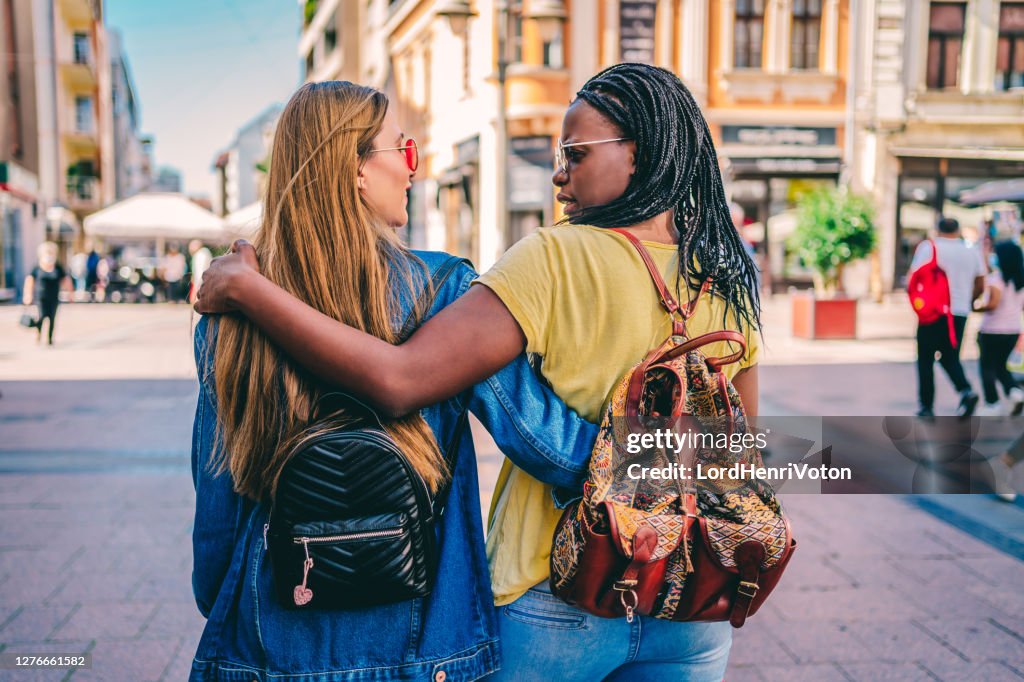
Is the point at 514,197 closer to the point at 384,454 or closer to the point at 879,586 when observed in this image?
the point at 879,586

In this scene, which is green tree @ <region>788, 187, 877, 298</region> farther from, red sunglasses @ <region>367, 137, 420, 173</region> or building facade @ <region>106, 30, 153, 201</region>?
building facade @ <region>106, 30, 153, 201</region>

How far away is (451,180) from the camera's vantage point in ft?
80.5

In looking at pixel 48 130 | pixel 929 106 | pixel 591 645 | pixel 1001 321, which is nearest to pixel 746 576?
pixel 591 645

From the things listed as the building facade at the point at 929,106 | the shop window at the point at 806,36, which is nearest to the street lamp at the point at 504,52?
the shop window at the point at 806,36

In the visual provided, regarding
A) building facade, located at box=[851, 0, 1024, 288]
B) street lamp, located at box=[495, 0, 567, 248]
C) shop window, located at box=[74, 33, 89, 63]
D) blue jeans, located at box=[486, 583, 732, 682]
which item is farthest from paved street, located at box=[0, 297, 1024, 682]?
shop window, located at box=[74, 33, 89, 63]

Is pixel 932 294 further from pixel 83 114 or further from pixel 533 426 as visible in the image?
pixel 83 114

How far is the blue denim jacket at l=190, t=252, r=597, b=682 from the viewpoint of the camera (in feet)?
4.59

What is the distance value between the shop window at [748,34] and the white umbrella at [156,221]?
Answer: 1382cm

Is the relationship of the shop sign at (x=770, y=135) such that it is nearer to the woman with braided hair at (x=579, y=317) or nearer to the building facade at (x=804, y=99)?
the building facade at (x=804, y=99)

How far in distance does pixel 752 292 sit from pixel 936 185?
77.0ft

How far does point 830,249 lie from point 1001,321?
621 cm

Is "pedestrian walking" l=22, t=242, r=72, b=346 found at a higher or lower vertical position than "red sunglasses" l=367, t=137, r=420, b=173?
lower

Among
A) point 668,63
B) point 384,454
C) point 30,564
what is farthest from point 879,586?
point 668,63

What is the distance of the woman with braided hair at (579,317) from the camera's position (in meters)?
1.34
